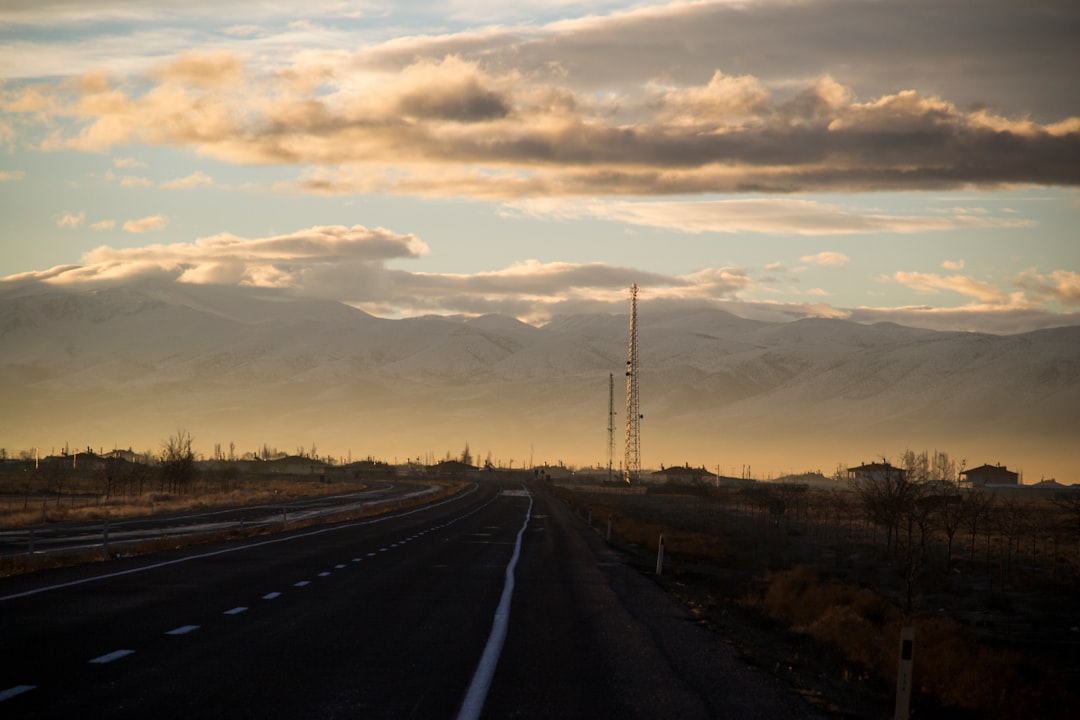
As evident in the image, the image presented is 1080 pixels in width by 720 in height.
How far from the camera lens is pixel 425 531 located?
167 ft

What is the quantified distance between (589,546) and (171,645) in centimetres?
3181

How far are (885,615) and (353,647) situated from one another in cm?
1345

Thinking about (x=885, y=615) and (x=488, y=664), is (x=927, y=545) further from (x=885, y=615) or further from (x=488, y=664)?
(x=488, y=664)

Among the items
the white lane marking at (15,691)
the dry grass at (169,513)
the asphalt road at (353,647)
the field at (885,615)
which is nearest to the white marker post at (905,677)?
the asphalt road at (353,647)

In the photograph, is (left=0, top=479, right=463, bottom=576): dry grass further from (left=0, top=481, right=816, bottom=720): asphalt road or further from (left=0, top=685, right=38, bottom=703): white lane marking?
(left=0, top=685, right=38, bottom=703): white lane marking

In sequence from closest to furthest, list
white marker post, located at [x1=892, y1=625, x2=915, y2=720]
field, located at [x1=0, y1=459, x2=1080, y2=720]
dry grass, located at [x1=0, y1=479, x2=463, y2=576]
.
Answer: white marker post, located at [x1=892, y1=625, x2=915, y2=720], field, located at [x1=0, y1=459, x2=1080, y2=720], dry grass, located at [x1=0, y1=479, x2=463, y2=576]

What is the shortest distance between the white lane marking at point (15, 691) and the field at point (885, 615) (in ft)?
26.7

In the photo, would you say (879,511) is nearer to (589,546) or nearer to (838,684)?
(589,546)

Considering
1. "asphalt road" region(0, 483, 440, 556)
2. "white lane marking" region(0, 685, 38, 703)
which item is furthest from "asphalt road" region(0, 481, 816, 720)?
"asphalt road" region(0, 483, 440, 556)

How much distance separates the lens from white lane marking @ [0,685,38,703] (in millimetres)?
10672

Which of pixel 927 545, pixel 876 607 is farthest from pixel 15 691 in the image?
pixel 927 545

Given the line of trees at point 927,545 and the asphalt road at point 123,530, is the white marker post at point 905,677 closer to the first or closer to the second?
the line of trees at point 927,545

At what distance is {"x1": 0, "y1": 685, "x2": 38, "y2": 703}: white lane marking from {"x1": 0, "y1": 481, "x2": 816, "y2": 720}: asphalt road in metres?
0.02

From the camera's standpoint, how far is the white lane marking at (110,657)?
1285cm
